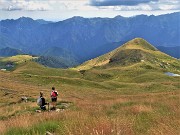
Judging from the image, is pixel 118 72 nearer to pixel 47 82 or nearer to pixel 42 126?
pixel 47 82

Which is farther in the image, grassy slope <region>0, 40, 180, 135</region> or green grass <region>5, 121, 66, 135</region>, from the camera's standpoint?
green grass <region>5, 121, 66, 135</region>

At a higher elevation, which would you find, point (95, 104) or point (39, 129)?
point (39, 129)

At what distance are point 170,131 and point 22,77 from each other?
120 meters

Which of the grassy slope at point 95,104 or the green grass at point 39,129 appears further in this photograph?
the green grass at point 39,129

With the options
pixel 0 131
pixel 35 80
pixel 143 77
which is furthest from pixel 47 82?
pixel 0 131

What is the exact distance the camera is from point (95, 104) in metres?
21.3

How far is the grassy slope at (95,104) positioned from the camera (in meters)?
8.42

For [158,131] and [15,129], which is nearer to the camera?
[158,131]

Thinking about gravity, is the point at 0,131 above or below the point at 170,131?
below

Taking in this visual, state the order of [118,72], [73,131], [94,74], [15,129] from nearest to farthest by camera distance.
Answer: [73,131] < [15,129] < [94,74] < [118,72]

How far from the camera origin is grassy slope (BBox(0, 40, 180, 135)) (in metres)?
8.42

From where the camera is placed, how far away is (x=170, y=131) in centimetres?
678

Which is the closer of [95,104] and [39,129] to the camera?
[39,129]

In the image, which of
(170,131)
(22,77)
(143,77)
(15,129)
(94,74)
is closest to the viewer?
(170,131)
